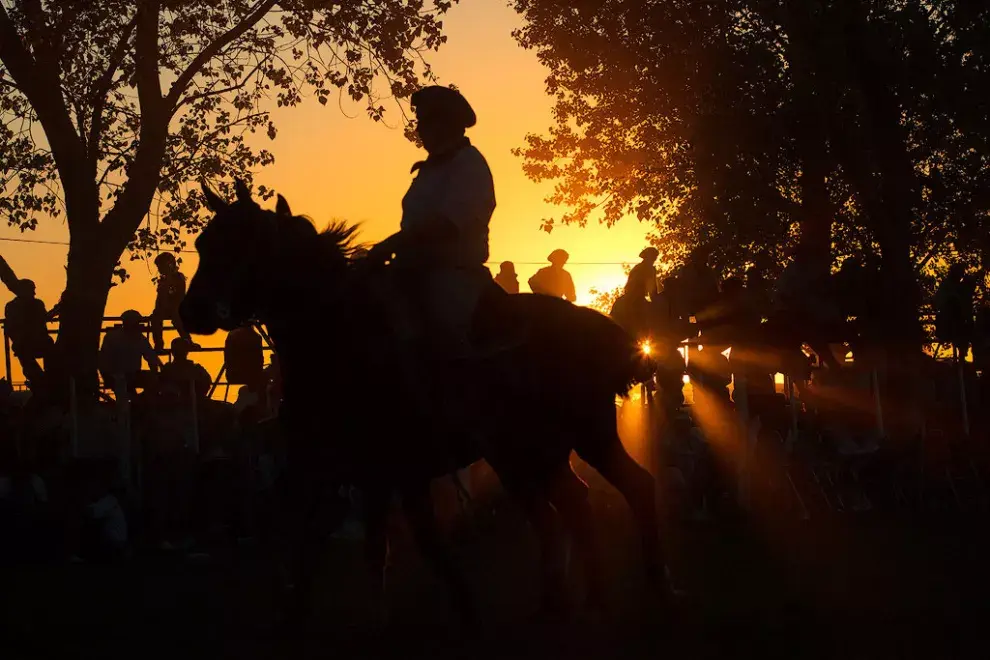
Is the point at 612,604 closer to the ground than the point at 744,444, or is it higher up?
closer to the ground

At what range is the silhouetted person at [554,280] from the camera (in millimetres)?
15234

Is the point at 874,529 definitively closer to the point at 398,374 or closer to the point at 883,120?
the point at 398,374

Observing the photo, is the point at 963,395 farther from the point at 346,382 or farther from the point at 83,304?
the point at 83,304

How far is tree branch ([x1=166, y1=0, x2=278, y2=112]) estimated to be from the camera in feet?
71.8

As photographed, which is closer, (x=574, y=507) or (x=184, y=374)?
(x=574, y=507)

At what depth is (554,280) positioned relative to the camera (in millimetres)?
15242

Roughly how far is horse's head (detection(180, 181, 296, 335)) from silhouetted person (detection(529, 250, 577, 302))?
7.34m

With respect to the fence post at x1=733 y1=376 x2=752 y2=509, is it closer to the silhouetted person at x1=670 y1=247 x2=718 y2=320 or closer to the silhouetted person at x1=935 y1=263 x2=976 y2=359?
the silhouetted person at x1=670 y1=247 x2=718 y2=320

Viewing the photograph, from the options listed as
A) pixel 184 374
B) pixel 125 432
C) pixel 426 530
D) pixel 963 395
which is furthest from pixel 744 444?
pixel 426 530

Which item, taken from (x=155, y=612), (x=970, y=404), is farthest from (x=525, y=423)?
(x=970, y=404)

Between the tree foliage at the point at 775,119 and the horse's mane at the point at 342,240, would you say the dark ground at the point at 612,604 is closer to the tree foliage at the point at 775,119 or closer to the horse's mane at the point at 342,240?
the horse's mane at the point at 342,240

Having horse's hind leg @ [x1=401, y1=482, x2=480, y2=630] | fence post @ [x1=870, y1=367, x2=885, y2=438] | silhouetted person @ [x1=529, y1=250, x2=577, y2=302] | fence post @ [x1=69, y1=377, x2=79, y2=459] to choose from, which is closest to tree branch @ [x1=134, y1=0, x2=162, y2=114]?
fence post @ [x1=69, y1=377, x2=79, y2=459]

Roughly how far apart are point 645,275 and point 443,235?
21.5ft

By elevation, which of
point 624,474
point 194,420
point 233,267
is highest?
point 233,267
